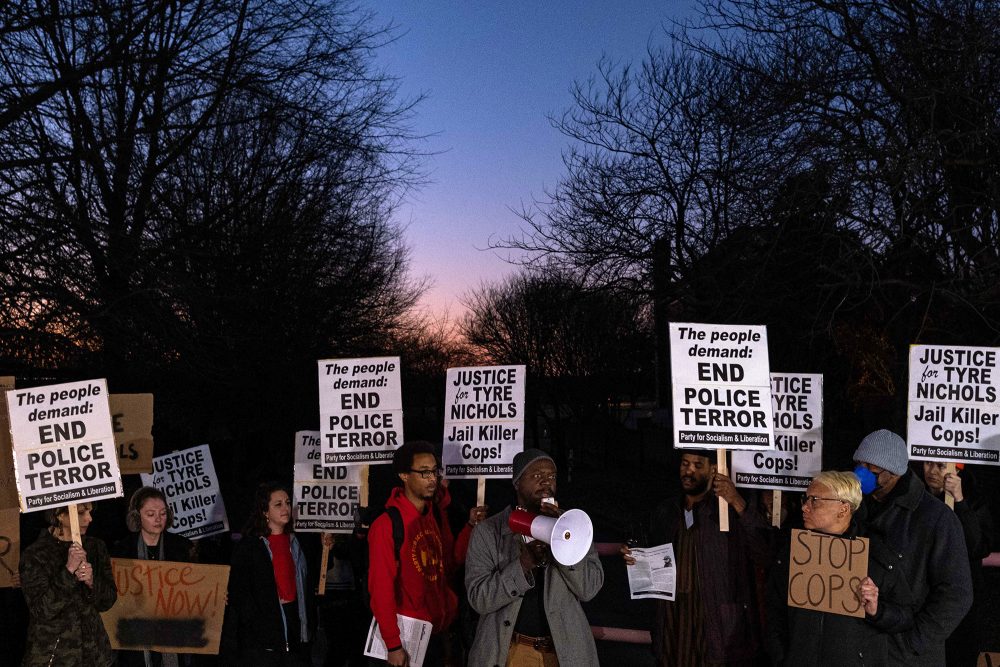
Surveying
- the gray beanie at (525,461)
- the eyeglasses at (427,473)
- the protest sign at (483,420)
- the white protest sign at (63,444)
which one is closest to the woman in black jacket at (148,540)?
the white protest sign at (63,444)

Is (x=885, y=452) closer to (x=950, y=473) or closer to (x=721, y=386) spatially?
(x=721, y=386)

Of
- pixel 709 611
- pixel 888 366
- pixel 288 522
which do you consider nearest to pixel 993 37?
pixel 709 611

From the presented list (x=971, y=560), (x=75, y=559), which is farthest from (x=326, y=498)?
(x=971, y=560)

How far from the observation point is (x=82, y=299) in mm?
11039

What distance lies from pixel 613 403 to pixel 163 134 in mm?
27968

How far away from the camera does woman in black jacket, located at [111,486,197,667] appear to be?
20.9 feet

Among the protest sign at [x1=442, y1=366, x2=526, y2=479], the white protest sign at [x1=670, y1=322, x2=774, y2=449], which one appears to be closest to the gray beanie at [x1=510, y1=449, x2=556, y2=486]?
the white protest sign at [x1=670, y1=322, x2=774, y2=449]

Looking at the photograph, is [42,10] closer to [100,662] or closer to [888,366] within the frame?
[100,662]

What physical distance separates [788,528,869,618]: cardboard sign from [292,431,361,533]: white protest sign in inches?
151

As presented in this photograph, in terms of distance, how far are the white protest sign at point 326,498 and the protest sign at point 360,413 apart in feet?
1.66

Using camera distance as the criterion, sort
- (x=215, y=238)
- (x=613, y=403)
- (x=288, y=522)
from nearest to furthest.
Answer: (x=288, y=522) → (x=215, y=238) → (x=613, y=403)

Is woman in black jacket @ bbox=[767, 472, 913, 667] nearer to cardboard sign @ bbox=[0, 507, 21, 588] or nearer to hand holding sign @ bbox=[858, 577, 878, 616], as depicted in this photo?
hand holding sign @ bbox=[858, 577, 878, 616]

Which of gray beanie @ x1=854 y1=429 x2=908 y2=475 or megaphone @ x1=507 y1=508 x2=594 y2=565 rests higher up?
gray beanie @ x1=854 y1=429 x2=908 y2=475

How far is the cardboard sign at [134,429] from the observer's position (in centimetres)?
766
